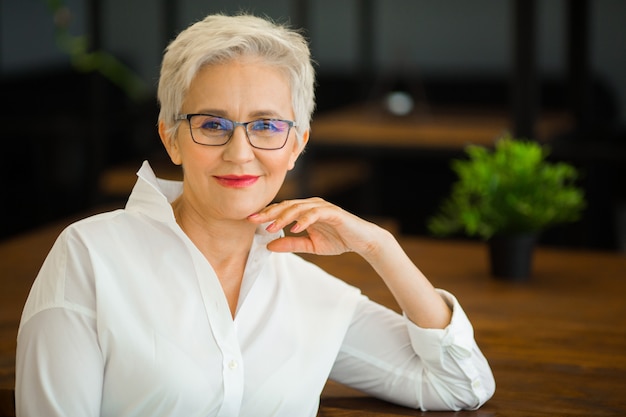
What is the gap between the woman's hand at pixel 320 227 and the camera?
1.91 metres

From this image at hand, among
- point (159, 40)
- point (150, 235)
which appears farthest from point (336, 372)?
point (159, 40)

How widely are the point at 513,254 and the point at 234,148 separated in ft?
5.13

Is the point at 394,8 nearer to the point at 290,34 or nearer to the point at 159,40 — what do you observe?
the point at 159,40

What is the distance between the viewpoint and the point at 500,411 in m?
2.08

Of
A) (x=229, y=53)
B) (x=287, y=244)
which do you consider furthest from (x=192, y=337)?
(x=229, y=53)

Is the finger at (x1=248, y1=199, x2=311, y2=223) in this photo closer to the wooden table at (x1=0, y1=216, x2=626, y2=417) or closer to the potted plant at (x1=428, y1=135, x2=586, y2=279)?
the wooden table at (x1=0, y1=216, x2=626, y2=417)

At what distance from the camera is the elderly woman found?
5.80 ft

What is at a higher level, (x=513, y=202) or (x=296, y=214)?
(x=296, y=214)

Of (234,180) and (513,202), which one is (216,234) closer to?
(234,180)

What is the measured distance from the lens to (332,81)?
22.1ft

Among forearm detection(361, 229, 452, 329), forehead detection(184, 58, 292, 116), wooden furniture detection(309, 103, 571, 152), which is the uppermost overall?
forehead detection(184, 58, 292, 116)

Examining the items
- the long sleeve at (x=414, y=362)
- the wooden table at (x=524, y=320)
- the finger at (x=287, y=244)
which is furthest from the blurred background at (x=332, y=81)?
the finger at (x=287, y=244)

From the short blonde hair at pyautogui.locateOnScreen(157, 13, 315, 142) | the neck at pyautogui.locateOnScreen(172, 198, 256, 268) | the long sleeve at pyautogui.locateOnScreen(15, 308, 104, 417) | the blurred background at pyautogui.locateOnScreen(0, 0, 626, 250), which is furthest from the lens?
the blurred background at pyautogui.locateOnScreen(0, 0, 626, 250)

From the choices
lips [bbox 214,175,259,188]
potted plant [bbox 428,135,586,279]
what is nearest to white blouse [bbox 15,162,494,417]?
lips [bbox 214,175,259,188]
